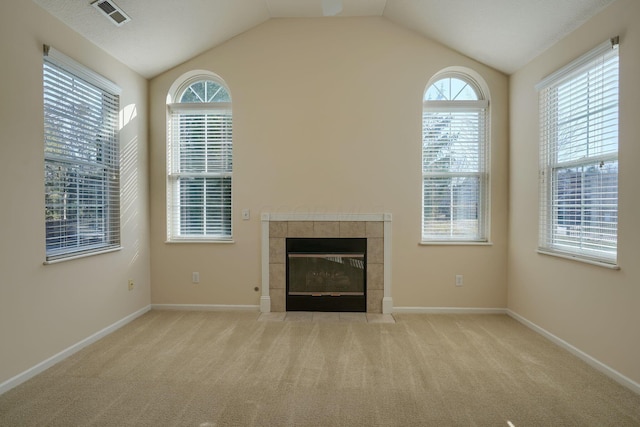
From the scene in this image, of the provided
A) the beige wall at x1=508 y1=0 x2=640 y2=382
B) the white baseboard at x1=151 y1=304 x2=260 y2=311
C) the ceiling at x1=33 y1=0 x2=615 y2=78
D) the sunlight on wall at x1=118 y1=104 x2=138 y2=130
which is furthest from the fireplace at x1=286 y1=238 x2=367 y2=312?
the ceiling at x1=33 y1=0 x2=615 y2=78

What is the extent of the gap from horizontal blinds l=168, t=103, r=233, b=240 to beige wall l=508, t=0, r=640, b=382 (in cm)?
320

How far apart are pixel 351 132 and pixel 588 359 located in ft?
9.69

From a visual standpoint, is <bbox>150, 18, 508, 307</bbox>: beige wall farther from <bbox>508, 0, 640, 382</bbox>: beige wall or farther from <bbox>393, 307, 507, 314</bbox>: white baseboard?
<bbox>508, 0, 640, 382</bbox>: beige wall

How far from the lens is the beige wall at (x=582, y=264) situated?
94.6 inches

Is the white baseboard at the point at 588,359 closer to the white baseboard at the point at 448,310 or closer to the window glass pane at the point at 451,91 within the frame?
the white baseboard at the point at 448,310

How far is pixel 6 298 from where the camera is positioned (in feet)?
7.82

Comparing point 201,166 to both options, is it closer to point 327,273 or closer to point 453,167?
point 327,273

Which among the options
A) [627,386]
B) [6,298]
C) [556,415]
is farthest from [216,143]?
[627,386]

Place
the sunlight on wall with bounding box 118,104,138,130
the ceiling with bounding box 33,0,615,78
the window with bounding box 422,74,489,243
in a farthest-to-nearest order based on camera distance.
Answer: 1. the window with bounding box 422,74,489,243
2. the sunlight on wall with bounding box 118,104,138,130
3. the ceiling with bounding box 33,0,615,78

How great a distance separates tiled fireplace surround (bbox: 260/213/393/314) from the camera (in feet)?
13.3

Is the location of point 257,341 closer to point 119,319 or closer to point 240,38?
point 119,319

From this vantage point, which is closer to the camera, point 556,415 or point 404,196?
point 556,415

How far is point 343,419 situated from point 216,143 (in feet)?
Answer: 10.6

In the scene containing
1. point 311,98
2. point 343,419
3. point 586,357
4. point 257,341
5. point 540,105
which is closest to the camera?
point 343,419
